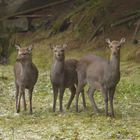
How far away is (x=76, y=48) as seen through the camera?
74.2ft

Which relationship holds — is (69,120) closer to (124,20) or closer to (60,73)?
(60,73)

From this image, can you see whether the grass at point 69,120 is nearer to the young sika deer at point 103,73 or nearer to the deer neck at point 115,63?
the young sika deer at point 103,73

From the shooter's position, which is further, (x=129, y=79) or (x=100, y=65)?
(x=129, y=79)

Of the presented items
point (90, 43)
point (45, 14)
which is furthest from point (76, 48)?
point (45, 14)

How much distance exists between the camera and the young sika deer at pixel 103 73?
41.5 feet

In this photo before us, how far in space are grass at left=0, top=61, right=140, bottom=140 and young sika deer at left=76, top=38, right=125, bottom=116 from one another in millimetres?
540

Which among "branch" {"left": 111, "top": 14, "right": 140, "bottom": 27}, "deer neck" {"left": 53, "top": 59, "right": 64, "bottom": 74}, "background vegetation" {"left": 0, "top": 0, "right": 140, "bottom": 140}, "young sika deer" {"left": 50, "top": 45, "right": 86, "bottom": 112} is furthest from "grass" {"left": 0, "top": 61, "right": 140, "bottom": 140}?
"branch" {"left": 111, "top": 14, "right": 140, "bottom": 27}

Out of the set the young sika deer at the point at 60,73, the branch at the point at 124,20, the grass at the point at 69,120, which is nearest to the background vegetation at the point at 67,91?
the grass at the point at 69,120

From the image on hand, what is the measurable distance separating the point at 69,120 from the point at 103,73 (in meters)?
1.36

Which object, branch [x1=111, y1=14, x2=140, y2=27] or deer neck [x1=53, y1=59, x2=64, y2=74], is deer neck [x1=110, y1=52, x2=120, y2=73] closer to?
deer neck [x1=53, y1=59, x2=64, y2=74]

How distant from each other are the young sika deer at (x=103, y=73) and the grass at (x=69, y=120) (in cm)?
54

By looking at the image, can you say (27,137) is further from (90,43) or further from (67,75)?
(90,43)

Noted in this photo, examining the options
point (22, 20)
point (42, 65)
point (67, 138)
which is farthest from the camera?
point (22, 20)

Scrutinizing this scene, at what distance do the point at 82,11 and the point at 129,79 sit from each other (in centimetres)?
636
